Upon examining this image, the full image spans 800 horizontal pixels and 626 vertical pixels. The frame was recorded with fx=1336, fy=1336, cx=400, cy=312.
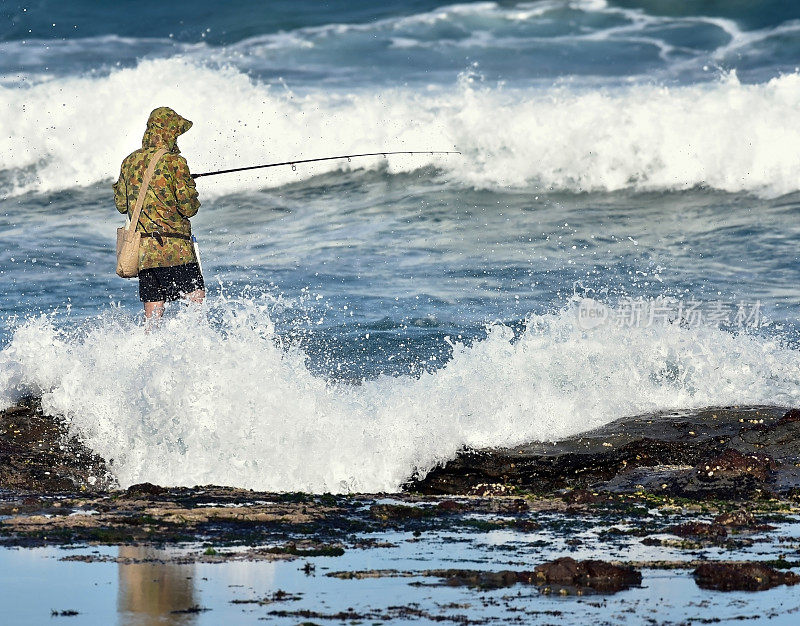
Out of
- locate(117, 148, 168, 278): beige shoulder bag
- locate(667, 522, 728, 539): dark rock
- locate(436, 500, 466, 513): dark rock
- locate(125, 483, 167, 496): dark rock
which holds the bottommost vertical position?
locate(436, 500, 466, 513): dark rock

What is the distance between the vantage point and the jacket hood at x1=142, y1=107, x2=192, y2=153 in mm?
8633

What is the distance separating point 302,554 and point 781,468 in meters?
3.19

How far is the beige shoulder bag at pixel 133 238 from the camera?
8602 millimetres

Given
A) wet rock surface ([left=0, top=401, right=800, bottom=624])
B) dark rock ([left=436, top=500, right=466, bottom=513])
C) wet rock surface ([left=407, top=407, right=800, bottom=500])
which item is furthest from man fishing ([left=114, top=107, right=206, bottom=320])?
dark rock ([left=436, top=500, right=466, bottom=513])

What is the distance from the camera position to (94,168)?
21.6 meters

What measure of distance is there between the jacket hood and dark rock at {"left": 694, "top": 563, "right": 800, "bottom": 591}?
504 cm

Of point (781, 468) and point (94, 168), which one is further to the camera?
point (94, 168)

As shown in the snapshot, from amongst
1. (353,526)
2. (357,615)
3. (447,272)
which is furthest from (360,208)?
(357,615)

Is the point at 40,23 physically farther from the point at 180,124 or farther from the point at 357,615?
the point at 357,615

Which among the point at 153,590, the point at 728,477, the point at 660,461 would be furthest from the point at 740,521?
the point at 153,590

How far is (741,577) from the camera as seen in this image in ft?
15.3

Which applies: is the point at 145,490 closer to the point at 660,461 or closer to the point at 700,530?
the point at 700,530

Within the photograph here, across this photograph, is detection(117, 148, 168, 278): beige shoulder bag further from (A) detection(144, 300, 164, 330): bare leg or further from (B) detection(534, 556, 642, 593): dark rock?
(B) detection(534, 556, 642, 593): dark rock

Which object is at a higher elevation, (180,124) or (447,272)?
(180,124)
